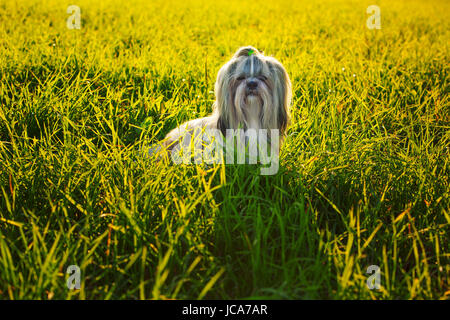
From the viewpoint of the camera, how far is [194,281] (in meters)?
1.63

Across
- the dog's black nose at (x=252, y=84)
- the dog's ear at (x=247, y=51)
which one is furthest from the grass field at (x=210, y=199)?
the dog's ear at (x=247, y=51)

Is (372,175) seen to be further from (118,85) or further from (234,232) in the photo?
(118,85)

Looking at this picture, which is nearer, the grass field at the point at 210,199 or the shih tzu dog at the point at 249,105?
the grass field at the point at 210,199

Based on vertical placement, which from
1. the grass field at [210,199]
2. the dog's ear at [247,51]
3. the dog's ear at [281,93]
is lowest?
the grass field at [210,199]

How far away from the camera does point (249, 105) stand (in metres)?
2.76

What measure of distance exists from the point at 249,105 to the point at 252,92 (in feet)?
0.32

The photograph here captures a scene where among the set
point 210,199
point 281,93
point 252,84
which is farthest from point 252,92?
point 210,199

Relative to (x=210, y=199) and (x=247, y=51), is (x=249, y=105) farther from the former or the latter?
(x=210, y=199)

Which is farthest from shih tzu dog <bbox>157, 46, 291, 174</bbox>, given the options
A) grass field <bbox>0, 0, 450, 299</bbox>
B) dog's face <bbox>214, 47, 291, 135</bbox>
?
grass field <bbox>0, 0, 450, 299</bbox>

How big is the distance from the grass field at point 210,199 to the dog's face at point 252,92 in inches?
10.4

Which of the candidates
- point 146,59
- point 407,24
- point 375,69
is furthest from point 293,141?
point 407,24

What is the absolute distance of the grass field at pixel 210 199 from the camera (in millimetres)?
1666

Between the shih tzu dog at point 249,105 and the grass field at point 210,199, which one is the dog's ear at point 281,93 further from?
the grass field at point 210,199

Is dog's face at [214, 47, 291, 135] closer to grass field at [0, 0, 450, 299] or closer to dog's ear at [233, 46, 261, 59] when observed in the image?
dog's ear at [233, 46, 261, 59]
